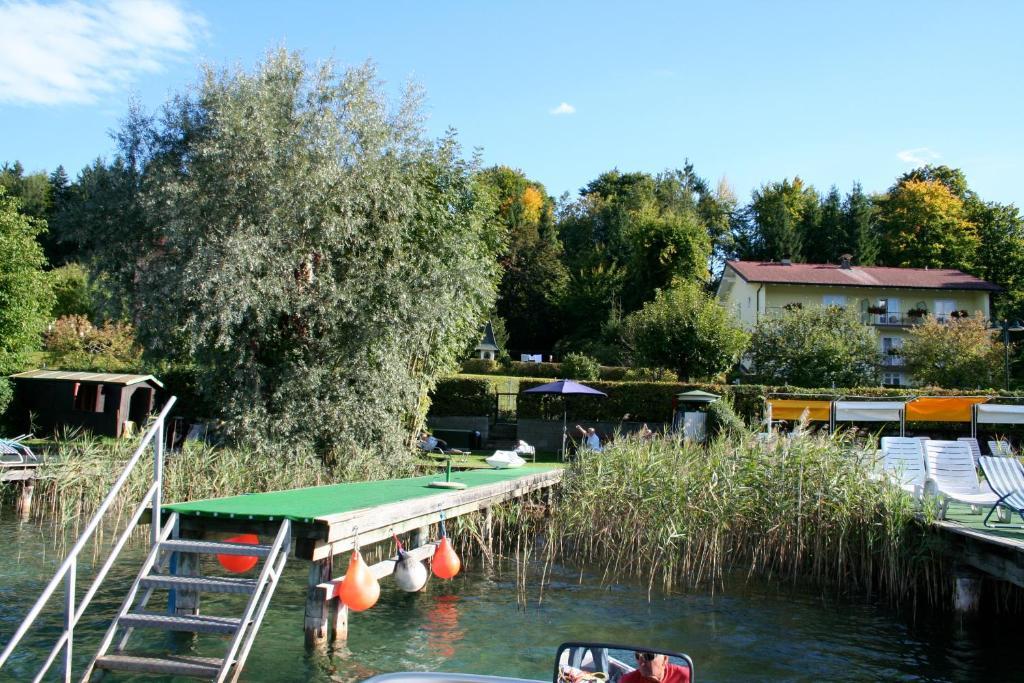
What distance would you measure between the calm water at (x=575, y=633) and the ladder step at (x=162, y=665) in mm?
1374

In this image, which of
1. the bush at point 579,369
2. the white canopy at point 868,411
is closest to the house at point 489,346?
the bush at point 579,369

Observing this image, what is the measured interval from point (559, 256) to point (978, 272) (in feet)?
90.7

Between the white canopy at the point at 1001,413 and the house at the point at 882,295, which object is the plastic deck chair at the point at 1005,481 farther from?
the house at the point at 882,295

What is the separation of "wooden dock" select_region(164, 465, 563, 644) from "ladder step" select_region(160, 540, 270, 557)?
1.43ft

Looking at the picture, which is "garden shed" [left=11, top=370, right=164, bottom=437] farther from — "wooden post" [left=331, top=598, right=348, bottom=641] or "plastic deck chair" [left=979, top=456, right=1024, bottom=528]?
"plastic deck chair" [left=979, top=456, right=1024, bottom=528]

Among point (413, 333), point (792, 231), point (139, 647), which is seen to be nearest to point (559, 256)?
point (792, 231)

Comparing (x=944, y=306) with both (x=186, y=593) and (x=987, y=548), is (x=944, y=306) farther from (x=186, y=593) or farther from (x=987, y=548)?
(x=186, y=593)

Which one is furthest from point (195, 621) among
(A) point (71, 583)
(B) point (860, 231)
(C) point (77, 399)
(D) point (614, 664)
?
(B) point (860, 231)

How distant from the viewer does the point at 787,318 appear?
36656mm

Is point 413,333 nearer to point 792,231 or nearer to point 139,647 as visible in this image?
point 139,647

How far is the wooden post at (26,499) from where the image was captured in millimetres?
15539

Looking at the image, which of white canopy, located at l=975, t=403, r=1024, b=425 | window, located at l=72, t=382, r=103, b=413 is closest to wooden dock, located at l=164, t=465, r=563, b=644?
white canopy, located at l=975, t=403, r=1024, b=425

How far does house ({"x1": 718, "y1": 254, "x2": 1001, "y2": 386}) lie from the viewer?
50.3m

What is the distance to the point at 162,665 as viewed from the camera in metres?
6.30
